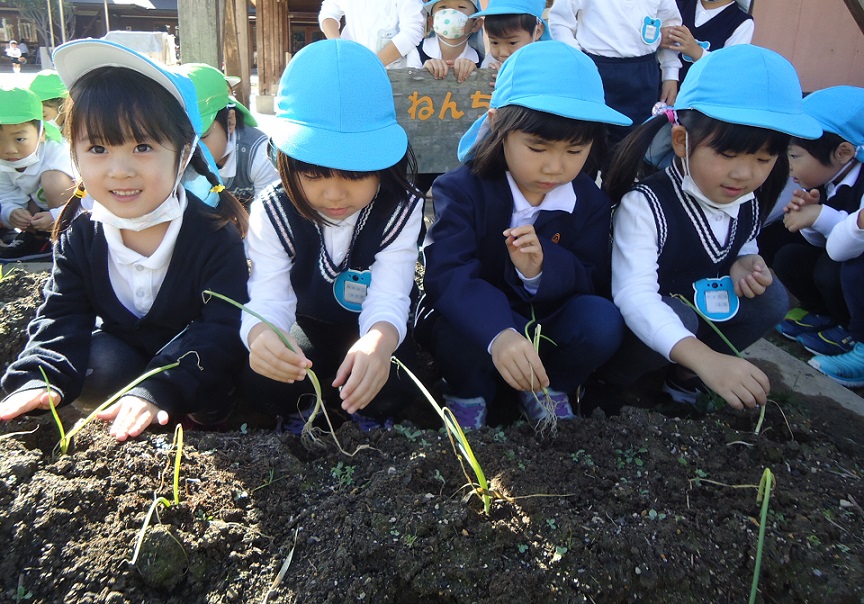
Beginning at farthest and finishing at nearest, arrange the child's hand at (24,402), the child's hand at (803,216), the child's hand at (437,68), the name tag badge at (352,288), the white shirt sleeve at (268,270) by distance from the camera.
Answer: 1. the child's hand at (437,68)
2. the child's hand at (803,216)
3. the name tag badge at (352,288)
4. the white shirt sleeve at (268,270)
5. the child's hand at (24,402)

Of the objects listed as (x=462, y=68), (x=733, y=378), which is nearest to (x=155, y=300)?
(x=733, y=378)

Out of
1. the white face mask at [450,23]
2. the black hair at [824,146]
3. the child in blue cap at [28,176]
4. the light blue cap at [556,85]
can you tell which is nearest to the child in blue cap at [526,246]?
the light blue cap at [556,85]

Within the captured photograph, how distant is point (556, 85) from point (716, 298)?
36.2 inches

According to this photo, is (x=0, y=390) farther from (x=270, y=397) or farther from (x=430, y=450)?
(x=430, y=450)

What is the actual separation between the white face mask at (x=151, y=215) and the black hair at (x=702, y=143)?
135 centimetres

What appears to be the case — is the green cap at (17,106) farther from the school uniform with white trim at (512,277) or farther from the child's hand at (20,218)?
the school uniform with white trim at (512,277)

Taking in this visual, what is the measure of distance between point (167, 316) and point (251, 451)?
2.07ft

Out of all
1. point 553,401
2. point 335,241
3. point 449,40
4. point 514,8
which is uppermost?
point 514,8

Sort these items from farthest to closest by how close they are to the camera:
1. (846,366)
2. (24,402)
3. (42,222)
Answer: (42,222), (846,366), (24,402)

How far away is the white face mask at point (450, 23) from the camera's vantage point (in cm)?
334

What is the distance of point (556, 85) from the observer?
5.65 feet

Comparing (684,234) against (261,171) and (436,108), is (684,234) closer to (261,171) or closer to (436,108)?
(436,108)

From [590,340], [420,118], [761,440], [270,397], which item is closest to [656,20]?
[420,118]

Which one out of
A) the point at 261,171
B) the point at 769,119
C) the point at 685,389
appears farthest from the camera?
the point at 261,171
